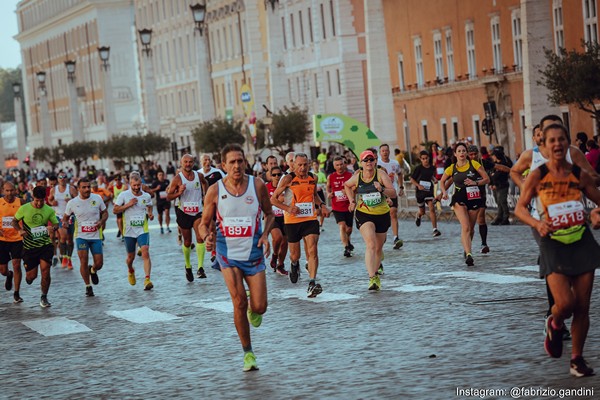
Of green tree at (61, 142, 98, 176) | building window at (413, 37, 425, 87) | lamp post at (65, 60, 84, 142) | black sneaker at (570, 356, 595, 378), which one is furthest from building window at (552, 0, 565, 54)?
green tree at (61, 142, 98, 176)

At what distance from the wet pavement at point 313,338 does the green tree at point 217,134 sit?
49068 mm

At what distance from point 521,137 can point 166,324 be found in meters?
33.5

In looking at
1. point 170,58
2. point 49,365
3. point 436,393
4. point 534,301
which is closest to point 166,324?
point 49,365

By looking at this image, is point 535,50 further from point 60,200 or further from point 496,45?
point 496,45

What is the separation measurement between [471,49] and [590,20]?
11.2 m

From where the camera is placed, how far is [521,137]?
49.4 meters

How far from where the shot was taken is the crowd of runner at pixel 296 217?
35.5ft

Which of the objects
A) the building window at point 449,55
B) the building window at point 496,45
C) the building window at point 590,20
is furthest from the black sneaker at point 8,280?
the building window at point 449,55

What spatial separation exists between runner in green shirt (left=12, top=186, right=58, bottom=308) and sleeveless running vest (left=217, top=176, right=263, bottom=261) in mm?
8734

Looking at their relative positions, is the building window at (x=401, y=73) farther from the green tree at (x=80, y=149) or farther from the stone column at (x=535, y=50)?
the green tree at (x=80, y=149)

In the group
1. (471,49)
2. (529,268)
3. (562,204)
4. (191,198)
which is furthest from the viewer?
(471,49)

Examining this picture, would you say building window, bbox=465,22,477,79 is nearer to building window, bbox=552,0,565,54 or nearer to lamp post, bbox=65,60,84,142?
building window, bbox=552,0,565,54

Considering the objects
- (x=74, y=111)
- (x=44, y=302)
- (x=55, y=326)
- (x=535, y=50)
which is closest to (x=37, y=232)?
(x=44, y=302)

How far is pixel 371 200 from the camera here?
61.9 feet
